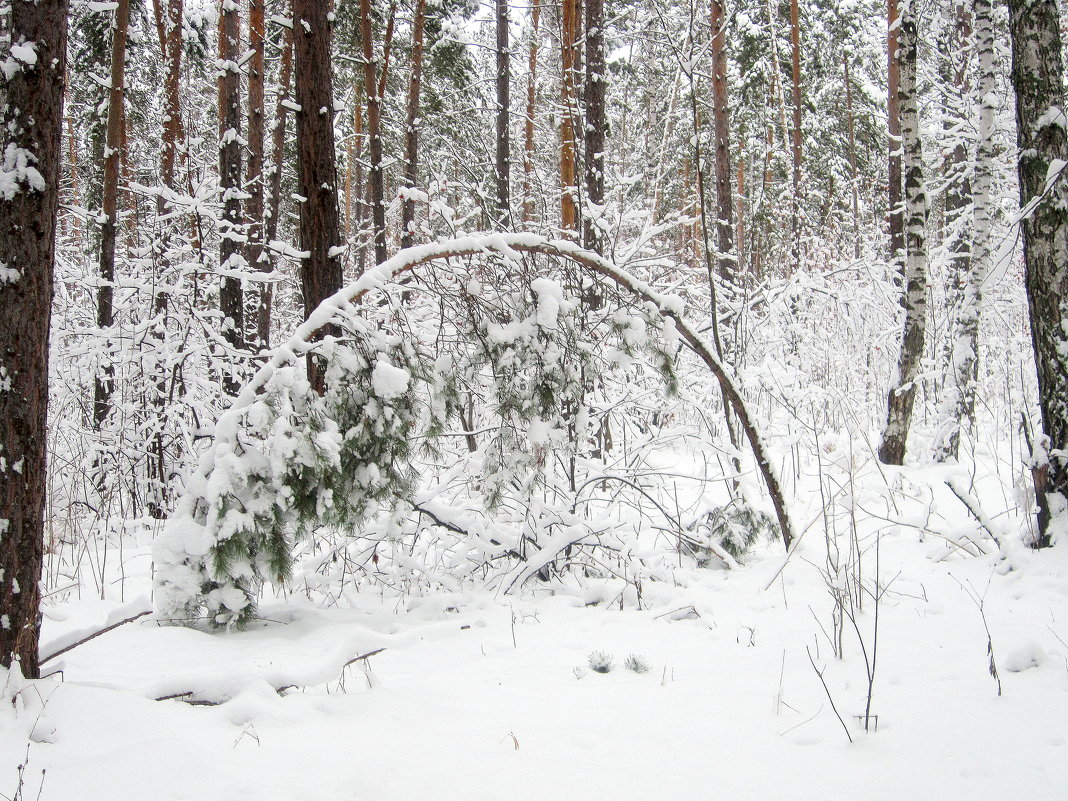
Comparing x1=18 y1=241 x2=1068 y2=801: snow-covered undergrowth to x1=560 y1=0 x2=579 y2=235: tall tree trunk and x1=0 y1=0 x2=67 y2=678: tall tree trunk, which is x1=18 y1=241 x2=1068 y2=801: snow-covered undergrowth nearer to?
x1=0 y1=0 x2=67 y2=678: tall tree trunk

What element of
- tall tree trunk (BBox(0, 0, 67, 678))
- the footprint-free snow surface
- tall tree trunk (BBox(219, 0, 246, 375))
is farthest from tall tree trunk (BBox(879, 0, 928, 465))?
tall tree trunk (BBox(219, 0, 246, 375))

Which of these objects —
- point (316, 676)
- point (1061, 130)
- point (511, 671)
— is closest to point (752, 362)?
point (1061, 130)

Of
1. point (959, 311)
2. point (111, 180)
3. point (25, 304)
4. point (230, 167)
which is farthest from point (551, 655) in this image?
point (111, 180)

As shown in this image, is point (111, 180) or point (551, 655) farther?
point (111, 180)

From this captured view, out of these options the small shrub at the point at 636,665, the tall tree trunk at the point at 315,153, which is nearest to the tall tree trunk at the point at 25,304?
the tall tree trunk at the point at 315,153

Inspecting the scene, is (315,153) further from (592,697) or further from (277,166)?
(277,166)

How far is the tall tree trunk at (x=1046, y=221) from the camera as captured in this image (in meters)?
3.47

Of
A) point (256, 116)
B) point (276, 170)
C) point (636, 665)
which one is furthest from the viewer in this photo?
point (276, 170)

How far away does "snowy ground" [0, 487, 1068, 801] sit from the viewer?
188cm

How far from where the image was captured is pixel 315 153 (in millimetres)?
4035

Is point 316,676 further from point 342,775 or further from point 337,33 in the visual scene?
point 337,33

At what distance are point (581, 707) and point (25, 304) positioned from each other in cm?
236

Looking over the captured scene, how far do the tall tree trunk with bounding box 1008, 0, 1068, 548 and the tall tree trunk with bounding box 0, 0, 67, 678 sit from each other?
4363 millimetres

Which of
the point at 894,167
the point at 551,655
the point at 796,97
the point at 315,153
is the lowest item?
the point at 551,655
